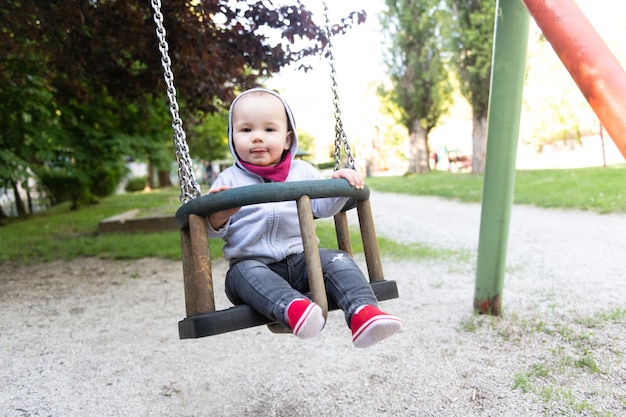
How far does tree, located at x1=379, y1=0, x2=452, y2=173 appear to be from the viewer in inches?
859

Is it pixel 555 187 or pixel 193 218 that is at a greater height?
pixel 193 218

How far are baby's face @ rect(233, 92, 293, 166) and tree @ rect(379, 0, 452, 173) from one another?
65.8 ft

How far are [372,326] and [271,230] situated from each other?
630 mm

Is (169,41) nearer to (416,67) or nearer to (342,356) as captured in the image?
(342,356)

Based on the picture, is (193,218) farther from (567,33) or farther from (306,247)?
(567,33)

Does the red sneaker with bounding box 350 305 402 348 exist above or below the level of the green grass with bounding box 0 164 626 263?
above

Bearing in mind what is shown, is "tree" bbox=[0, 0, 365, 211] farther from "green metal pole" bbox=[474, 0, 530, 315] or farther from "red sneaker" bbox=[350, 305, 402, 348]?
"red sneaker" bbox=[350, 305, 402, 348]

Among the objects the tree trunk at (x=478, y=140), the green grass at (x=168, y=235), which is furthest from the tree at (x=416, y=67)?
the green grass at (x=168, y=235)

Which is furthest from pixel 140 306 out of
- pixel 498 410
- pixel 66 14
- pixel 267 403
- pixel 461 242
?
pixel 461 242

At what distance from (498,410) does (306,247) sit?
4.74ft

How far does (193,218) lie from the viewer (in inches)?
78.1

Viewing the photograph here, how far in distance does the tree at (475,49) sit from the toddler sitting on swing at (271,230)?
51.6 feet

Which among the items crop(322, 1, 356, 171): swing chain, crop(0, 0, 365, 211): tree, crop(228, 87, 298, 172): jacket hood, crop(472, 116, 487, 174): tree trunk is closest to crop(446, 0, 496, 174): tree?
crop(472, 116, 487, 174): tree trunk

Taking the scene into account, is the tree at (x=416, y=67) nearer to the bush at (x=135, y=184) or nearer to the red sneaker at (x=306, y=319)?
the bush at (x=135, y=184)
